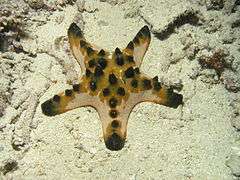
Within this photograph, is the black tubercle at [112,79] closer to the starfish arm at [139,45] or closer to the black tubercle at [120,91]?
the black tubercle at [120,91]

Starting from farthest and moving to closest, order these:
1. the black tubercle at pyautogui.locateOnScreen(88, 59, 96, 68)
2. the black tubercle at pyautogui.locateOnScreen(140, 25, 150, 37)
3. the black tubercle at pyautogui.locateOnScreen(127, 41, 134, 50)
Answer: the black tubercle at pyautogui.locateOnScreen(140, 25, 150, 37)
the black tubercle at pyautogui.locateOnScreen(127, 41, 134, 50)
the black tubercle at pyautogui.locateOnScreen(88, 59, 96, 68)

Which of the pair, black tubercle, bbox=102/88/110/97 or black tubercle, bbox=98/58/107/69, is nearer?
black tubercle, bbox=102/88/110/97

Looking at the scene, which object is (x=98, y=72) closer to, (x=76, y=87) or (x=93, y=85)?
(x=93, y=85)

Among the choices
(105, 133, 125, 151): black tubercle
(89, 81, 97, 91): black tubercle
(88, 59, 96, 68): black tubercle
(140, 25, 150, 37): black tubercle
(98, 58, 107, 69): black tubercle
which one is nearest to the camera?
(105, 133, 125, 151): black tubercle

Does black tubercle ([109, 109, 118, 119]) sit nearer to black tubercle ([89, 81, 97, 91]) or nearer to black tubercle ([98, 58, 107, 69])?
black tubercle ([89, 81, 97, 91])

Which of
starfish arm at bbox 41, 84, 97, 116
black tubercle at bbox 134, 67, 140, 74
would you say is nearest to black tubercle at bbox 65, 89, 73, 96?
starfish arm at bbox 41, 84, 97, 116

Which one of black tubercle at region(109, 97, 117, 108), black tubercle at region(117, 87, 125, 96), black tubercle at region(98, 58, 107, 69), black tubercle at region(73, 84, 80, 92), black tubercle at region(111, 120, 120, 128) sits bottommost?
black tubercle at region(111, 120, 120, 128)

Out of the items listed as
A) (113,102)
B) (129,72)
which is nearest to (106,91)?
(113,102)
